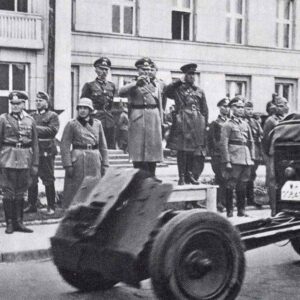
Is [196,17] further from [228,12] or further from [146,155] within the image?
[146,155]

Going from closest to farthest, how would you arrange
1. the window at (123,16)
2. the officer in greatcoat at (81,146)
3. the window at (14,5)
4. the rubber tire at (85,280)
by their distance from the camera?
the rubber tire at (85,280) → the officer in greatcoat at (81,146) → the window at (14,5) → the window at (123,16)

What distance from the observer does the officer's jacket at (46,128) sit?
39.4 feet

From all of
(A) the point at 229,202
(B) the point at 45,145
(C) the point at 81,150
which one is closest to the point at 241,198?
(A) the point at 229,202

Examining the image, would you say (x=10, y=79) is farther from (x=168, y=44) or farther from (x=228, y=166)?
(x=228, y=166)

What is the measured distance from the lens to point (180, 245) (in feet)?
19.0

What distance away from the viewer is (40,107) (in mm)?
12086

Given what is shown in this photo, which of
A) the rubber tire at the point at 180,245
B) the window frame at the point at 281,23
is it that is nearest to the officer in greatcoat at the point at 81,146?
the rubber tire at the point at 180,245

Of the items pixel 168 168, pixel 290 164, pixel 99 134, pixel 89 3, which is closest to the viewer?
pixel 290 164

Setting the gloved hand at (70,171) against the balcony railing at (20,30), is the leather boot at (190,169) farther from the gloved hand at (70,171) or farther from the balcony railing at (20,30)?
the balcony railing at (20,30)

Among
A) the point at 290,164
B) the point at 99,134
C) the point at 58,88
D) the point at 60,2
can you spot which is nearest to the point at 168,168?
the point at 58,88

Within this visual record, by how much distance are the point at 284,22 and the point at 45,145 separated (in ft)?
58.6

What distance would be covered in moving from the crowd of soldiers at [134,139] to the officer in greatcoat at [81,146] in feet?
0.05

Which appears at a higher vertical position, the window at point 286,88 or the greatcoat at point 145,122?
the window at point 286,88

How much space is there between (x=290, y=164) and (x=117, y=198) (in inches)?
94.1
